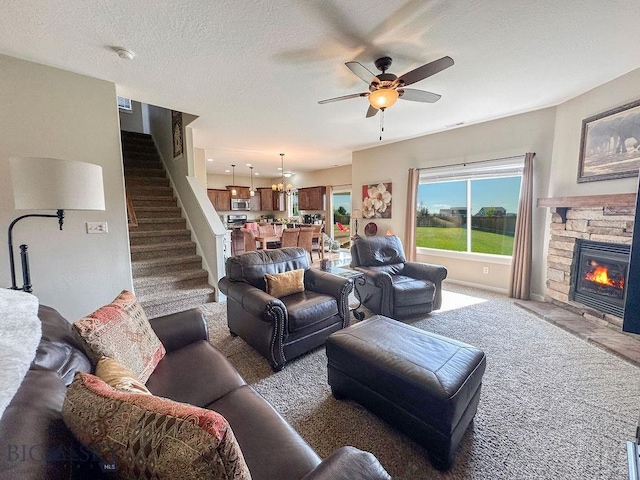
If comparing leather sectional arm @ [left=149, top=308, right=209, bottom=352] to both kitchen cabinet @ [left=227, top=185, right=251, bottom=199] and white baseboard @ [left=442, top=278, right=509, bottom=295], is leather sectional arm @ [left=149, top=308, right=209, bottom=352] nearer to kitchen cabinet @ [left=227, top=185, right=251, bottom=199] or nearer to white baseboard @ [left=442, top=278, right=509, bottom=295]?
white baseboard @ [left=442, top=278, right=509, bottom=295]

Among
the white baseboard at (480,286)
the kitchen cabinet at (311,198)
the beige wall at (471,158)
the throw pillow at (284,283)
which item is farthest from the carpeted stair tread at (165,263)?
the kitchen cabinet at (311,198)

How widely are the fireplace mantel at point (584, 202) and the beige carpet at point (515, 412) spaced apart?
1.43 metres

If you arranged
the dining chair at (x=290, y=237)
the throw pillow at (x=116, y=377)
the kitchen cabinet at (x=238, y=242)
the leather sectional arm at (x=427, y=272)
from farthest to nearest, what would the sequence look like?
1. the kitchen cabinet at (x=238, y=242)
2. the dining chair at (x=290, y=237)
3. the leather sectional arm at (x=427, y=272)
4. the throw pillow at (x=116, y=377)

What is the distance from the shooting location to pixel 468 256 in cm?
459

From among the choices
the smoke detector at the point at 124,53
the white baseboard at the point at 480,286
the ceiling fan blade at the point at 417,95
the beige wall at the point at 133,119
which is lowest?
the white baseboard at the point at 480,286

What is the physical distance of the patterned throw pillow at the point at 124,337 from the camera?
1.16 metres

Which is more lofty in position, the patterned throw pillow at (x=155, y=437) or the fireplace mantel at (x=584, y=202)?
the fireplace mantel at (x=584, y=202)

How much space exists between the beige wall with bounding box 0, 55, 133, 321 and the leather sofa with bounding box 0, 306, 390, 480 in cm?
143

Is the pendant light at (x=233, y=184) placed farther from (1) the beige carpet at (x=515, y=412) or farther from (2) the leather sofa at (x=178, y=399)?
(2) the leather sofa at (x=178, y=399)

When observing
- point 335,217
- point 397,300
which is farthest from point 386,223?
point 335,217

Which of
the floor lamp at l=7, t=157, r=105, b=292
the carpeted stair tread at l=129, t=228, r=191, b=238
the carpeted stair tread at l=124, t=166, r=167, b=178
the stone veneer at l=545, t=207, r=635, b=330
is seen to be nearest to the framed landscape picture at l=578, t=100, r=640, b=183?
the stone veneer at l=545, t=207, r=635, b=330

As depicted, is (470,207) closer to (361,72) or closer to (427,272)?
(427,272)

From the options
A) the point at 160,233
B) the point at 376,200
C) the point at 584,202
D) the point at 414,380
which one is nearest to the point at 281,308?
the point at 414,380

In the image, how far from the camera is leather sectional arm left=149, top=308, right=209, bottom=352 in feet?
5.56
